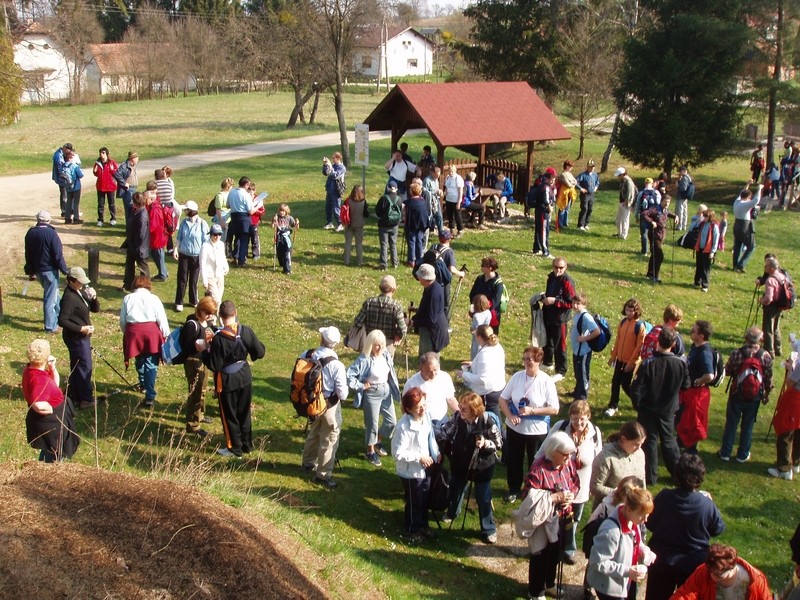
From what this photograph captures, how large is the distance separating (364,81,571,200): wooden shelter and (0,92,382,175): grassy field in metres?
13.3

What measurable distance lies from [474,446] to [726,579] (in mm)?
2636

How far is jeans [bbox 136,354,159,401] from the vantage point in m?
10.0

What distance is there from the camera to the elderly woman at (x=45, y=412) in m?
7.59

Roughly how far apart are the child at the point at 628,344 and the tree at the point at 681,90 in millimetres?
22088

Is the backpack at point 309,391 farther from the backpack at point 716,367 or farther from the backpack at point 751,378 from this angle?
the backpack at point 751,378

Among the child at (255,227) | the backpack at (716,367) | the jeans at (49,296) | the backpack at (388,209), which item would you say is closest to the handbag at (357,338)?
the backpack at (716,367)

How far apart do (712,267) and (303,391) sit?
13.6 meters

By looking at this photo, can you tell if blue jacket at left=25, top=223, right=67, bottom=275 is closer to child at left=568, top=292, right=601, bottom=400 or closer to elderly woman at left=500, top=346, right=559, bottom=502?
elderly woman at left=500, top=346, right=559, bottom=502

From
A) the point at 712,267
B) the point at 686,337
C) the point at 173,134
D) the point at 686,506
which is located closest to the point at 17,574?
the point at 686,506

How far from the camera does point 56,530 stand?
595 cm

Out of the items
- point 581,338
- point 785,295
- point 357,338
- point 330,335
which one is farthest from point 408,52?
point 330,335

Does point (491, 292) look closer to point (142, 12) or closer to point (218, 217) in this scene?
point (218, 217)

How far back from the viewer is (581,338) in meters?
10.9

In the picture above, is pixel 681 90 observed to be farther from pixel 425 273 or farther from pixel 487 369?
pixel 487 369
